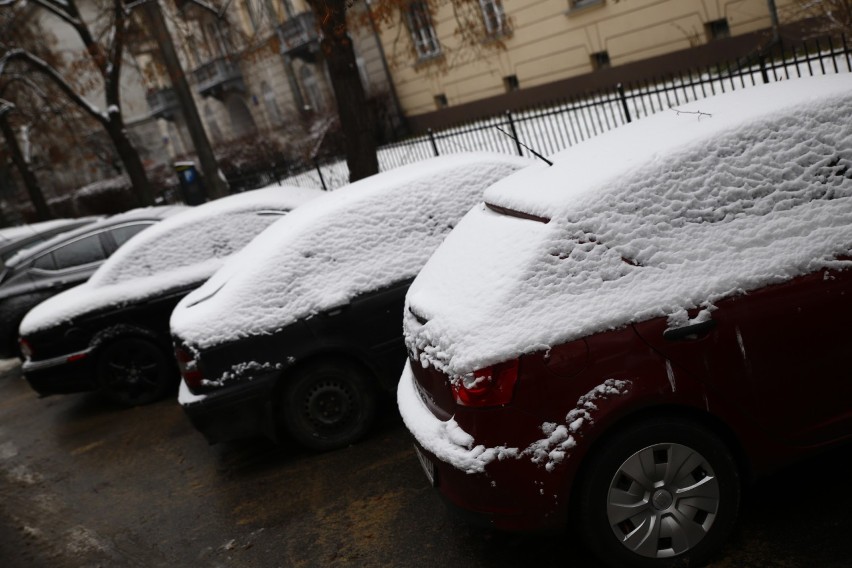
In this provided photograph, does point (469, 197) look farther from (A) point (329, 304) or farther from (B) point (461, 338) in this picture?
(B) point (461, 338)

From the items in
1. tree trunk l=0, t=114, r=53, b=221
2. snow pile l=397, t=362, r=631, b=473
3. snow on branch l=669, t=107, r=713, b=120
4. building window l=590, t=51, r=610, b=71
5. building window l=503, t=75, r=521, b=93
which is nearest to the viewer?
snow pile l=397, t=362, r=631, b=473

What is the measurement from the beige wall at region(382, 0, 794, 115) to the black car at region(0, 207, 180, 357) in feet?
26.7

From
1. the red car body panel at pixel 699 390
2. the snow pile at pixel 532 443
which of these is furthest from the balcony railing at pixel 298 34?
the red car body panel at pixel 699 390

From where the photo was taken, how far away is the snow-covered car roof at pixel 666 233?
3441 mm

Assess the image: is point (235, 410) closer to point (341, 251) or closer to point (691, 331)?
point (341, 251)

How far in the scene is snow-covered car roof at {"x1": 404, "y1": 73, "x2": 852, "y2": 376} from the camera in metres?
3.44

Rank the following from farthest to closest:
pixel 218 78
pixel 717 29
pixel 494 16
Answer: pixel 218 78 < pixel 494 16 < pixel 717 29

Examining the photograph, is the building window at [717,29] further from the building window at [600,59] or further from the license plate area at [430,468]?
the license plate area at [430,468]

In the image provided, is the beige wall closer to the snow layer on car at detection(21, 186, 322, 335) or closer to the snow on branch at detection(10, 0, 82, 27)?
the snow on branch at detection(10, 0, 82, 27)

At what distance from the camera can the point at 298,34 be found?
28.4 meters

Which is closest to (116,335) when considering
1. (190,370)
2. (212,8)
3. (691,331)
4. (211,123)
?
(190,370)

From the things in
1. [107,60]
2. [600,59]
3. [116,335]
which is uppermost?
[107,60]

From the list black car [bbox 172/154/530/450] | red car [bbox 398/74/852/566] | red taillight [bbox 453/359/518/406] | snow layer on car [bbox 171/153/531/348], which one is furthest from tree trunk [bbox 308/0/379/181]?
red taillight [bbox 453/359/518/406]

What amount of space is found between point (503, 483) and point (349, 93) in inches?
339
